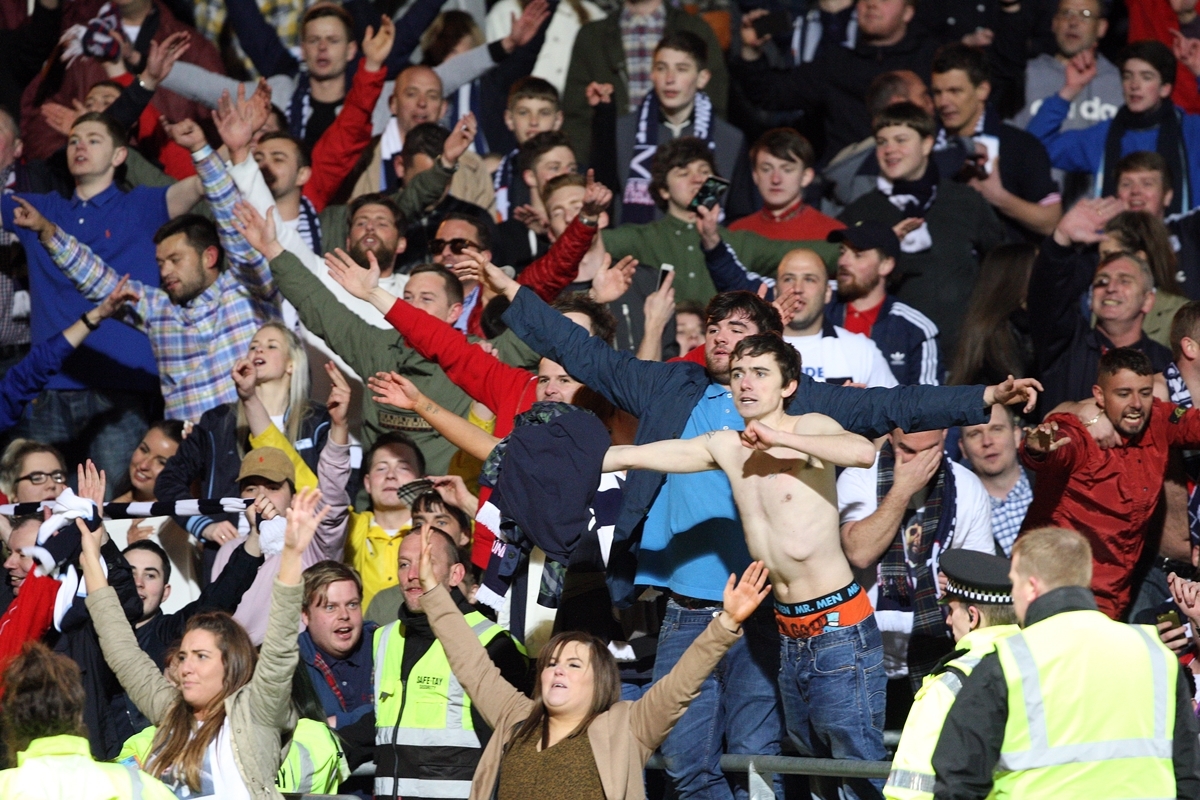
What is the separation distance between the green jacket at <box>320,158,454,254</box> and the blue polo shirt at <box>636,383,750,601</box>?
3624 mm

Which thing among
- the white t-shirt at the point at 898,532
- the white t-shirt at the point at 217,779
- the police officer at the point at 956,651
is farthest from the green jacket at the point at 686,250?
the white t-shirt at the point at 217,779

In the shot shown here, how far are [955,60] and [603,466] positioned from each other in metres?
5.77

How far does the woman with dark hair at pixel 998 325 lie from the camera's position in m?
9.23

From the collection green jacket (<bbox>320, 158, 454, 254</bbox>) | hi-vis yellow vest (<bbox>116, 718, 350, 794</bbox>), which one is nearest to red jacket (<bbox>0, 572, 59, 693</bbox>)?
hi-vis yellow vest (<bbox>116, 718, 350, 794</bbox>)

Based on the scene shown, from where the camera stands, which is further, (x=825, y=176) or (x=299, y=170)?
(x=825, y=176)

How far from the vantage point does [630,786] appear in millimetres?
5977

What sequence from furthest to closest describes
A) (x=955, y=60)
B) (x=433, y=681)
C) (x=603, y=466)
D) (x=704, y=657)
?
(x=955, y=60) → (x=433, y=681) → (x=603, y=466) → (x=704, y=657)

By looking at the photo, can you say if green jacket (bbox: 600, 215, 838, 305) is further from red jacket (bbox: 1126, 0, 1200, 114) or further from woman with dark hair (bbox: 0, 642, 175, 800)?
woman with dark hair (bbox: 0, 642, 175, 800)

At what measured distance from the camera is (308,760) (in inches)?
260

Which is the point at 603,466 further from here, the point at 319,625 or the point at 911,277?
the point at 911,277

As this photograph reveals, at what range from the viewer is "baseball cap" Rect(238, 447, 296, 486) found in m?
8.02

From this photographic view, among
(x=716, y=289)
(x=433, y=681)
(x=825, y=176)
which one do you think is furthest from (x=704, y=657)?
(x=825, y=176)

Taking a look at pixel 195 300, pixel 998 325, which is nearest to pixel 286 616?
pixel 195 300

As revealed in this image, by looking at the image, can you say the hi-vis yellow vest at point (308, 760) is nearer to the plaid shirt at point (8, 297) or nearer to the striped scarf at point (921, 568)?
the striped scarf at point (921, 568)
